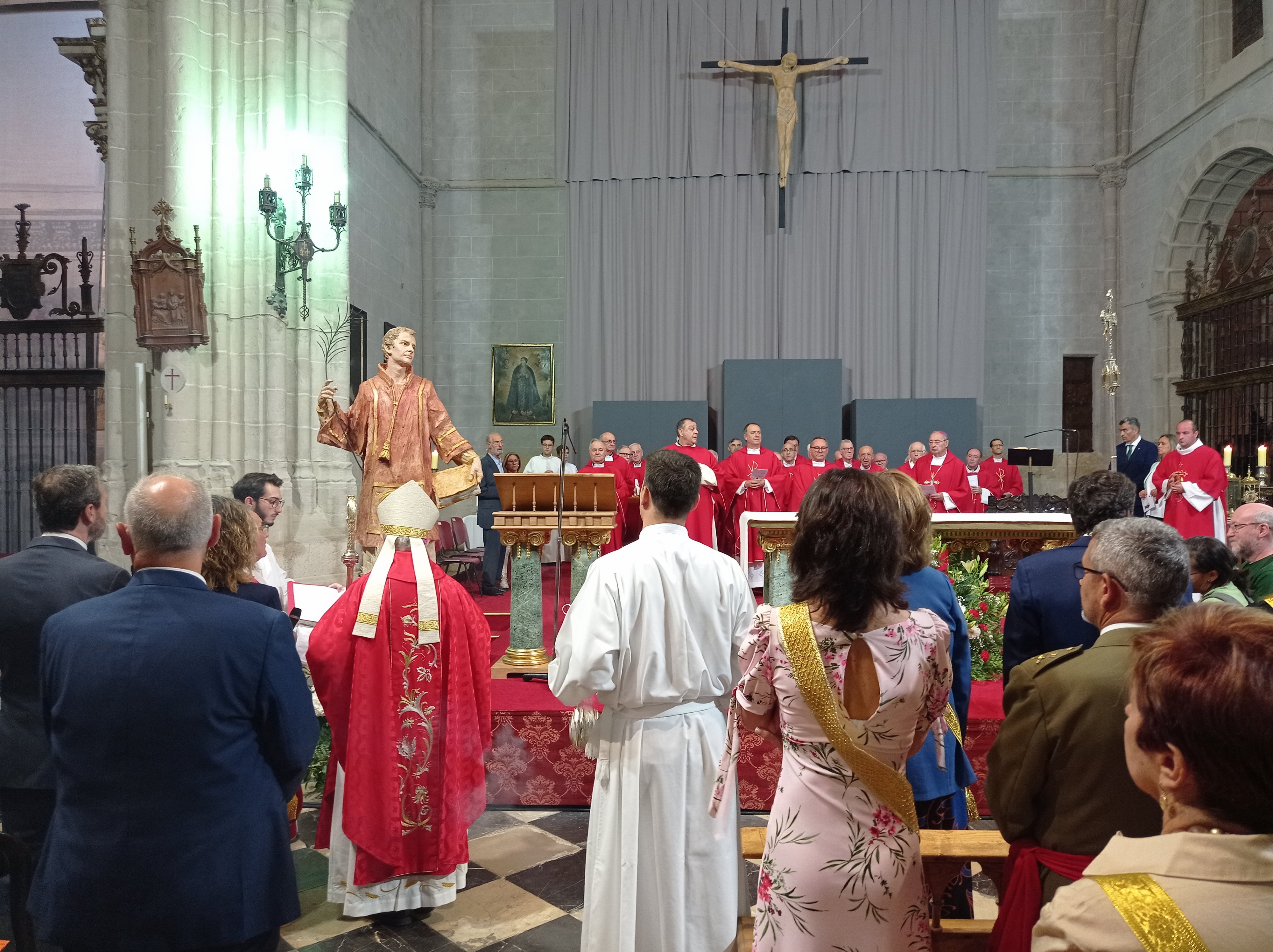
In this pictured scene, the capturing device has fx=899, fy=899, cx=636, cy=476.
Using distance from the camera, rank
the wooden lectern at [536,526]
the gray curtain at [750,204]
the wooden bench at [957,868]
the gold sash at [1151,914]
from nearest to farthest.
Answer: the gold sash at [1151,914], the wooden bench at [957,868], the wooden lectern at [536,526], the gray curtain at [750,204]

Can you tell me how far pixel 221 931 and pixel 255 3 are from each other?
27.9 ft

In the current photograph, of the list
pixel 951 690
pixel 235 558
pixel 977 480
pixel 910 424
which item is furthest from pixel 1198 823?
pixel 910 424

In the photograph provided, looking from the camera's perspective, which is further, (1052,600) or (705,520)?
→ (705,520)

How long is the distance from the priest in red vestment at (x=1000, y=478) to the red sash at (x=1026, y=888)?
10607mm

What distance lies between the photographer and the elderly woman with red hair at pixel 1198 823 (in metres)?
0.94

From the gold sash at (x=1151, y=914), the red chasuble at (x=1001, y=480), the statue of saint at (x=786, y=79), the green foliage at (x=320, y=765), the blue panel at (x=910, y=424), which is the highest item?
the statue of saint at (x=786, y=79)

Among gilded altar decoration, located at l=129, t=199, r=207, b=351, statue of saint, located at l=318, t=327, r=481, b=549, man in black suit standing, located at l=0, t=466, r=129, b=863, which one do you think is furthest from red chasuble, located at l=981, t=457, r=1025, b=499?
man in black suit standing, located at l=0, t=466, r=129, b=863

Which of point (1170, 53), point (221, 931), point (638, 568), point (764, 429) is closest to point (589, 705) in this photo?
point (638, 568)

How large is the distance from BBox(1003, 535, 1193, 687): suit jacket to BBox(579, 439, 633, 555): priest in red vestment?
18.7 feet

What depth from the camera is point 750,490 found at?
9344mm

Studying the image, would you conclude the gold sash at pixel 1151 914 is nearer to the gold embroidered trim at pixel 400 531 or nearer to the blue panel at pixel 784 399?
the gold embroidered trim at pixel 400 531

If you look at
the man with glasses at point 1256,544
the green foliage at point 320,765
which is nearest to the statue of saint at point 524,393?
the green foliage at point 320,765

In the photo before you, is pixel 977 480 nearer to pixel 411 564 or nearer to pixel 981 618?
pixel 981 618

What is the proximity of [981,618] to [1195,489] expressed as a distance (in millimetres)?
5176
